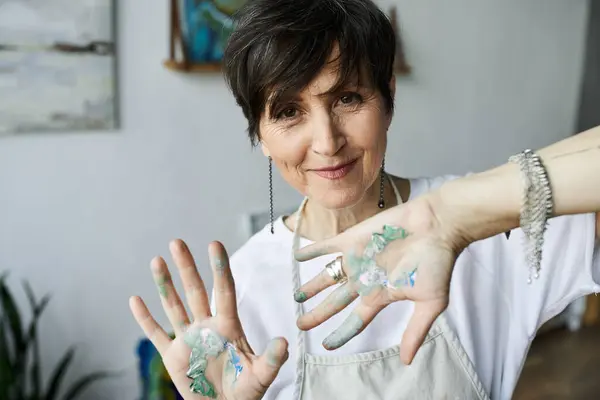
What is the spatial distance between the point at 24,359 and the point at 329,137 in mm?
1410

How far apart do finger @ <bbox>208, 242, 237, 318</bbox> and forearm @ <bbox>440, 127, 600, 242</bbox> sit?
0.32m

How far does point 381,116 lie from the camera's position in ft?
3.37

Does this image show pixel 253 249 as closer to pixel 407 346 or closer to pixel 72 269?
pixel 407 346

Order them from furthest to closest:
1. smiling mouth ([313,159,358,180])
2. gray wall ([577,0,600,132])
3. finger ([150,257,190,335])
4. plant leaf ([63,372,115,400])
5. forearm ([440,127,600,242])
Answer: gray wall ([577,0,600,132]) < plant leaf ([63,372,115,400]) < smiling mouth ([313,159,358,180]) < finger ([150,257,190,335]) < forearm ([440,127,600,242])

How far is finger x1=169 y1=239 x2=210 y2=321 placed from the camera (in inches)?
34.9

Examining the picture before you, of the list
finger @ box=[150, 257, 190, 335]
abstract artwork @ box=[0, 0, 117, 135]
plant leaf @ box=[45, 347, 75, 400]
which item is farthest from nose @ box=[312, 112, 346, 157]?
plant leaf @ box=[45, 347, 75, 400]

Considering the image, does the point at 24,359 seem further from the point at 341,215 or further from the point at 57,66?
the point at 341,215

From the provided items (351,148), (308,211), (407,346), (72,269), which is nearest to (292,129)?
(351,148)

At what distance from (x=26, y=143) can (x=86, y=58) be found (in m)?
0.32

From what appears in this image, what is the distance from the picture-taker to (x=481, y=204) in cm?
73

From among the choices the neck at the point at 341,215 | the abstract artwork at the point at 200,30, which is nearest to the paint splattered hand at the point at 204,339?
the neck at the point at 341,215

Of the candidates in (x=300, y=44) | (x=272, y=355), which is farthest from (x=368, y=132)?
(x=272, y=355)

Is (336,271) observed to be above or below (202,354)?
above

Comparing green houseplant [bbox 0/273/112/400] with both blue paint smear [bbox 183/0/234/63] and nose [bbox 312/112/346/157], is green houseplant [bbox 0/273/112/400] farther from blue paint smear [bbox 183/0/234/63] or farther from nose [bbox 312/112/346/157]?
nose [bbox 312/112/346/157]
